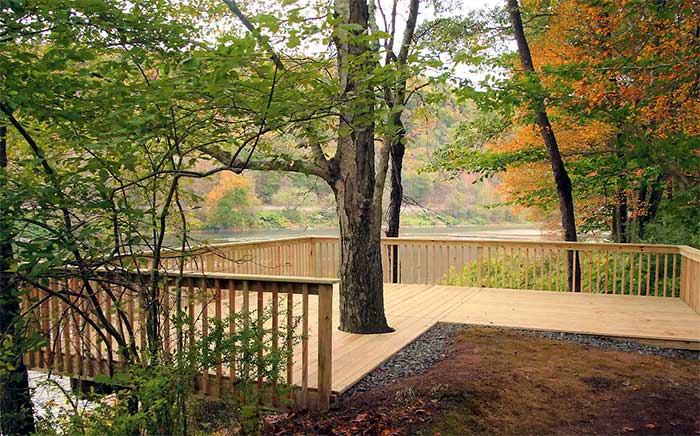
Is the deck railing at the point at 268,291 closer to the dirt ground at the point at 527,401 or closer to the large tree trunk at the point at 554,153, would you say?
the large tree trunk at the point at 554,153

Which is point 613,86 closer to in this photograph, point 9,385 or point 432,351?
point 432,351

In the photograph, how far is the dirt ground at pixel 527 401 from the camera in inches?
130

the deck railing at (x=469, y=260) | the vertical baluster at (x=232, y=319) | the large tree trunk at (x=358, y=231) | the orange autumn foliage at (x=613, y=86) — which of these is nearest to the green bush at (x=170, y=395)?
the vertical baluster at (x=232, y=319)

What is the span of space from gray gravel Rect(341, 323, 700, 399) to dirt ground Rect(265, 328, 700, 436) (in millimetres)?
158

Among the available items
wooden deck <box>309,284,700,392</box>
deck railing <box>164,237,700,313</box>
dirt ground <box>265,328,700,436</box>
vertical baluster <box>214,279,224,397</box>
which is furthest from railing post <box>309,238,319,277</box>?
vertical baluster <box>214,279,224,397</box>

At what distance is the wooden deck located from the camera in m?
5.00

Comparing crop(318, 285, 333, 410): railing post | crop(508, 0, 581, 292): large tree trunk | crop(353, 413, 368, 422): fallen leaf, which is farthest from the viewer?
crop(508, 0, 581, 292): large tree trunk

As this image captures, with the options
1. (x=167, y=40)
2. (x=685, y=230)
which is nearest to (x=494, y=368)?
(x=167, y=40)

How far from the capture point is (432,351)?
5.10 metres

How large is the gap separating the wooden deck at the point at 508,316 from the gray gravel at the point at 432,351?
62 millimetres

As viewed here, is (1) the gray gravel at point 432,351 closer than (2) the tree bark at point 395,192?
Yes

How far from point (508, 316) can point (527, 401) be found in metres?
2.83

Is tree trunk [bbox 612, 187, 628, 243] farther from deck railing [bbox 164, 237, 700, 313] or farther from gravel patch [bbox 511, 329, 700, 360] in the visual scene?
gravel patch [bbox 511, 329, 700, 360]

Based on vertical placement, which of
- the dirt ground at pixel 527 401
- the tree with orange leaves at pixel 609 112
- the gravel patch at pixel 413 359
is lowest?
the gravel patch at pixel 413 359
